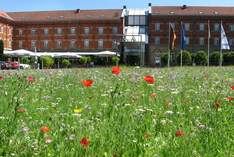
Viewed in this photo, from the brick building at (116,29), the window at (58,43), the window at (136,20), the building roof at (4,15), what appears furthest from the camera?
the window at (58,43)

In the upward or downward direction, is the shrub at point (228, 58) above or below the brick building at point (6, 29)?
below

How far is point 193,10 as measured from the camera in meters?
99.5

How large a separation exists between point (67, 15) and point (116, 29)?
10.0m

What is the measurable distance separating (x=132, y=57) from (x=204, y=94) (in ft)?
274

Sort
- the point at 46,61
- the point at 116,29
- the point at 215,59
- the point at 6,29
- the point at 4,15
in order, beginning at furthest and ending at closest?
the point at 4,15
the point at 6,29
the point at 116,29
the point at 215,59
the point at 46,61

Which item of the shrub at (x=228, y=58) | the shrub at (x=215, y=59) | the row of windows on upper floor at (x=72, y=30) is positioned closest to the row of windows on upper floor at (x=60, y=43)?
the row of windows on upper floor at (x=72, y=30)

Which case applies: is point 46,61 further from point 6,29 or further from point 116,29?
point 6,29

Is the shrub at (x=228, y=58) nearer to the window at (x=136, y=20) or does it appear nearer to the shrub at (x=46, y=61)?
the shrub at (x=46, y=61)

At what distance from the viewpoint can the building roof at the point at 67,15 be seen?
102250 millimetres

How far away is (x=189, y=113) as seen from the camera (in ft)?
18.2

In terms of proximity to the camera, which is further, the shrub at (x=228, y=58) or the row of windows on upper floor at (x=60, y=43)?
the row of windows on upper floor at (x=60, y=43)

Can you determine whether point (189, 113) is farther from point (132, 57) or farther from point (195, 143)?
point (132, 57)

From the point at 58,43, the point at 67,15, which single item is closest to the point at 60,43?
the point at 58,43

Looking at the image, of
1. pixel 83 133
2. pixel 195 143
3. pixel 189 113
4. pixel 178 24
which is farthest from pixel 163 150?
pixel 178 24
